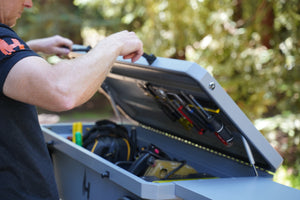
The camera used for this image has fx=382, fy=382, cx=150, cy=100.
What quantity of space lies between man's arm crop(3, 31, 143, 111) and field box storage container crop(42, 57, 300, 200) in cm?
54

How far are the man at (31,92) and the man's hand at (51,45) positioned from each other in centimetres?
107

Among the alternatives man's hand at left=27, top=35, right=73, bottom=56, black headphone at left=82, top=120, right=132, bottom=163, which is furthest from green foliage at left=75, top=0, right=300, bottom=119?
man's hand at left=27, top=35, right=73, bottom=56

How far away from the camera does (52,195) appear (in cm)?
147

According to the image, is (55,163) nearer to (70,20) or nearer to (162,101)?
(162,101)

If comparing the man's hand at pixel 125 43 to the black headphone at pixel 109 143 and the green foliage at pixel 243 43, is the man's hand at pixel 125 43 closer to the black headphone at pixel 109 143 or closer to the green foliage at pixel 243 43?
the black headphone at pixel 109 143

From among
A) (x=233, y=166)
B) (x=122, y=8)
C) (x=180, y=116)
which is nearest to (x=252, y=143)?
(x=233, y=166)

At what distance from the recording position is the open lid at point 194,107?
1.72 m

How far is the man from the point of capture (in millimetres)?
1161

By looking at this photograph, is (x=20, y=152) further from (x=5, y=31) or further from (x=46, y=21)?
(x=46, y=21)

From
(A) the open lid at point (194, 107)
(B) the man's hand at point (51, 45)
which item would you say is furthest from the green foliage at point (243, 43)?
(B) the man's hand at point (51, 45)

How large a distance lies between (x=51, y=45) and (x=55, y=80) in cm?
142

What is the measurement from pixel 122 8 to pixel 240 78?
6.94 ft

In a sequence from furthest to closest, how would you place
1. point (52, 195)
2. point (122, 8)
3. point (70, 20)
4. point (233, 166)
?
point (70, 20), point (122, 8), point (233, 166), point (52, 195)

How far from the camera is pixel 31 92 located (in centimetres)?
117
